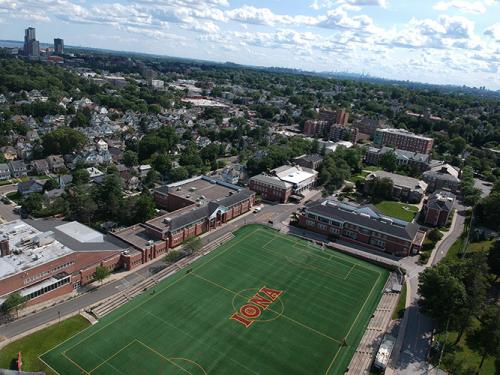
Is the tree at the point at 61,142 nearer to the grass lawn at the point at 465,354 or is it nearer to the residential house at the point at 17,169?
the residential house at the point at 17,169

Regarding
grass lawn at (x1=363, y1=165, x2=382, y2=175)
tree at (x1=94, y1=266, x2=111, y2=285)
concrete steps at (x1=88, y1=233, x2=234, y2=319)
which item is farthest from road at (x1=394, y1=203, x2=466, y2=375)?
grass lawn at (x1=363, y1=165, x2=382, y2=175)

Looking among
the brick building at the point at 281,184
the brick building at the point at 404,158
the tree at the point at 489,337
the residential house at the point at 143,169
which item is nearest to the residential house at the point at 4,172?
the residential house at the point at 143,169

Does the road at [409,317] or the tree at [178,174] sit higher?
the tree at [178,174]

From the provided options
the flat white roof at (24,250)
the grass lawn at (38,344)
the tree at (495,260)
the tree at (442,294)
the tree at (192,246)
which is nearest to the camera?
the grass lawn at (38,344)

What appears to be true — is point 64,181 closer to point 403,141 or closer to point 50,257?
point 50,257

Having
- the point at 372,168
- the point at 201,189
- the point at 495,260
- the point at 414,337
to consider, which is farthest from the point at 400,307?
the point at 372,168

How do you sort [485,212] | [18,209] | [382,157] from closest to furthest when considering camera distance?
[18,209]
[485,212]
[382,157]

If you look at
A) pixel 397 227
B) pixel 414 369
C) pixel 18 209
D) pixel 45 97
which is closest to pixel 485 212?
pixel 397 227

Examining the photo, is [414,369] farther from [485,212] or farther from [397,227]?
[485,212]
